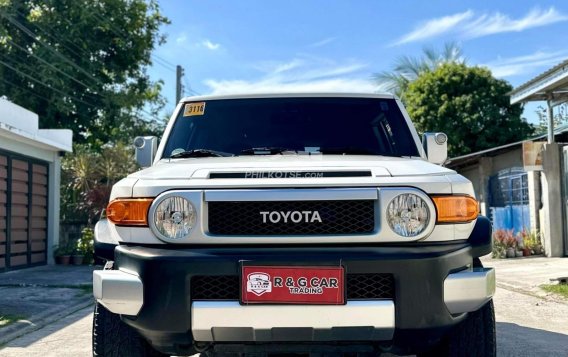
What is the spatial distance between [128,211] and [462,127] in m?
23.4

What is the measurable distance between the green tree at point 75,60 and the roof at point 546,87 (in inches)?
514

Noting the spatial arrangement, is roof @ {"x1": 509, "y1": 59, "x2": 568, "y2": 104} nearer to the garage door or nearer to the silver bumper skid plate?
the silver bumper skid plate

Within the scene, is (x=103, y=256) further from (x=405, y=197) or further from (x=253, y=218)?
(x=405, y=197)

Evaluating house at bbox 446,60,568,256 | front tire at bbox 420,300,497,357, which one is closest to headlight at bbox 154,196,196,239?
front tire at bbox 420,300,497,357

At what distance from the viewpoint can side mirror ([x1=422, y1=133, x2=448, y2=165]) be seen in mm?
4328

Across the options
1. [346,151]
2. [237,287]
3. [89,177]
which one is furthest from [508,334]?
[89,177]

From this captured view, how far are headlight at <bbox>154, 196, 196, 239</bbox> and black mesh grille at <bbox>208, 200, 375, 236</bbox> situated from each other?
10cm

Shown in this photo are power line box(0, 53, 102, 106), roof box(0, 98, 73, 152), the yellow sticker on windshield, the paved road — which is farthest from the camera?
power line box(0, 53, 102, 106)

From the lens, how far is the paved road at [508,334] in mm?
5227

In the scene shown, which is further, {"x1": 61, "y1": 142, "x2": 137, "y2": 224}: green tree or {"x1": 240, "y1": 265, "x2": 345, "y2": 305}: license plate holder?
{"x1": 61, "y1": 142, "x2": 137, "y2": 224}: green tree

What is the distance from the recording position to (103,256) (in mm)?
3445

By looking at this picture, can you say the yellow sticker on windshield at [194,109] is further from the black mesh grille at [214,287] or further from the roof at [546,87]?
the roof at [546,87]

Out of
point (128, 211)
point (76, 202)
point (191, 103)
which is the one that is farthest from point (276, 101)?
point (76, 202)

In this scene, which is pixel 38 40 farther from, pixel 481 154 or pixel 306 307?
pixel 306 307
